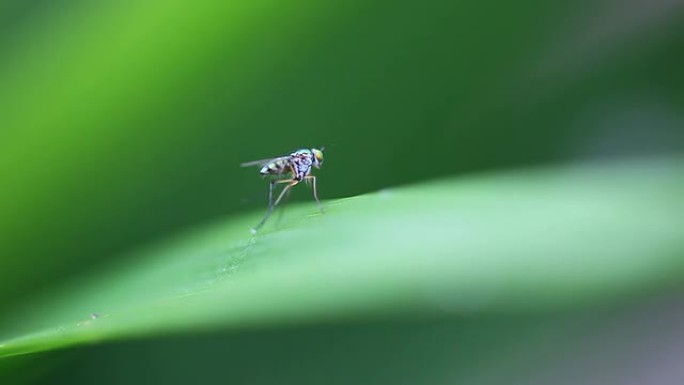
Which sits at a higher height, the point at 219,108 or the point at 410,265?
the point at 219,108

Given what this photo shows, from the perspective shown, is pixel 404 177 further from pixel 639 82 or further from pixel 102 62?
pixel 639 82

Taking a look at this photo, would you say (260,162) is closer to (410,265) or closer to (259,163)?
(259,163)

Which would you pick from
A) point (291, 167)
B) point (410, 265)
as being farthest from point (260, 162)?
point (410, 265)

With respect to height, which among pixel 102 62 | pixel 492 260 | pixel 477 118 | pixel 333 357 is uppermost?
pixel 102 62

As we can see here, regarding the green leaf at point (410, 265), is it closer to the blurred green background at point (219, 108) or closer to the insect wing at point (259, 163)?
the blurred green background at point (219, 108)

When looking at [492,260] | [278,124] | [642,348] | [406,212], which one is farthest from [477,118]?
[492,260]

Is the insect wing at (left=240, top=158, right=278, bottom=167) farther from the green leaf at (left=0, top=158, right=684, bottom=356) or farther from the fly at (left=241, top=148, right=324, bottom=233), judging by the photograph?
the green leaf at (left=0, top=158, right=684, bottom=356)
